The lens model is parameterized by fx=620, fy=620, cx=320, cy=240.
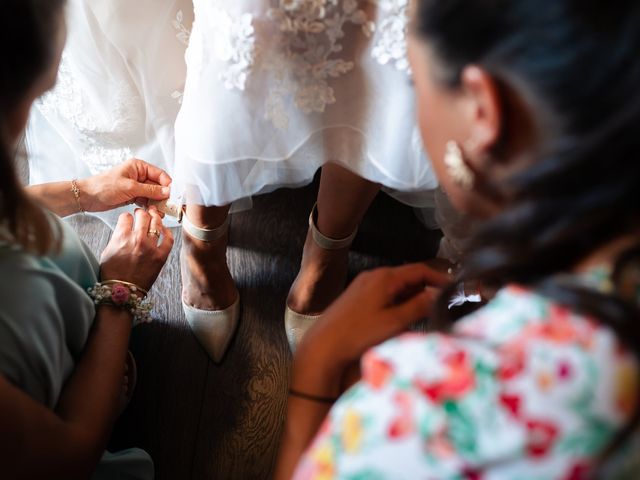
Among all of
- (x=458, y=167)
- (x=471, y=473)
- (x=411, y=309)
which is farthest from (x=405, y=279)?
(x=471, y=473)

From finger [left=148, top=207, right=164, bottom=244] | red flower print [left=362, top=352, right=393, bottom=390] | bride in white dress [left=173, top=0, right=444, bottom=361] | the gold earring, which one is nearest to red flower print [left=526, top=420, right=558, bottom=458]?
red flower print [left=362, top=352, right=393, bottom=390]

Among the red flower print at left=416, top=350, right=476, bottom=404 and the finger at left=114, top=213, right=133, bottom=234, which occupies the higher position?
the red flower print at left=416, top=350, right=476, bottom=404

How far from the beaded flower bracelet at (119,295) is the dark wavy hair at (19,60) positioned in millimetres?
270

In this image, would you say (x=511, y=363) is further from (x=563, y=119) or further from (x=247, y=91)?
(x=247, y=91)

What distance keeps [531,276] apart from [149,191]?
0.73 m

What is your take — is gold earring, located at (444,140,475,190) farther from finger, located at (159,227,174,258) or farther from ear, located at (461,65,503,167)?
finger, located at (159,227,174,258)

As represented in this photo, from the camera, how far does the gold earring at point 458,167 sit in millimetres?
559

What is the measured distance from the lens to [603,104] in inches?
16.5

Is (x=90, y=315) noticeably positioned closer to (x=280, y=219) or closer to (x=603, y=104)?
(x=280, y=219)

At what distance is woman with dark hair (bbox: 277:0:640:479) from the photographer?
422 mm

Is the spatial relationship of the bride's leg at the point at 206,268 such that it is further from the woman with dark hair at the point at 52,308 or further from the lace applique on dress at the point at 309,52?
the lace applique on dress at the point at 309,52

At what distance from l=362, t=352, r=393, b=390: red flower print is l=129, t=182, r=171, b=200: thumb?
659 mm

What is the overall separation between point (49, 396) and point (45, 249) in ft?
0.57

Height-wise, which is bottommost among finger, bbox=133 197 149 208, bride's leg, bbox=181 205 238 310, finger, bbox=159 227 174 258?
bride's leg, bbox=181 205 238 310
